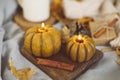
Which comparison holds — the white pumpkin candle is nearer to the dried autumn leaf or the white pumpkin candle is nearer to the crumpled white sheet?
the crumpled white sheet

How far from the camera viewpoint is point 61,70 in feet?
1.65

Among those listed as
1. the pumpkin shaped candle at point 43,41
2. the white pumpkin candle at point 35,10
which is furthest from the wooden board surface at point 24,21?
the pumpkin shaped candle at point 43,41

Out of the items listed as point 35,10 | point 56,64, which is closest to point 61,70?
point 56,64

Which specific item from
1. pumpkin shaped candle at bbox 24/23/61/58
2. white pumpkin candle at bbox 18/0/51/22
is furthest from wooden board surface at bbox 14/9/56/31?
pumpkin shaped candle at bbox 24/23/61/58

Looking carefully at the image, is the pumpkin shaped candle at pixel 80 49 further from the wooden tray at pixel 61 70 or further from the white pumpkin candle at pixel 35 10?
the white pumpkin candle at pixel 35 10

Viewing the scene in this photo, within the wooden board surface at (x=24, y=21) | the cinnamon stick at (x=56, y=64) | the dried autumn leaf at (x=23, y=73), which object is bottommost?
the dried autumn leaf at (x=23, y=73)

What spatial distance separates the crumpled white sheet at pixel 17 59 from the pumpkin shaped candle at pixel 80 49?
0.11 feet

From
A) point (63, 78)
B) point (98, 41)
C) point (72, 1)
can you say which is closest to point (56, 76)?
point (63, 78)

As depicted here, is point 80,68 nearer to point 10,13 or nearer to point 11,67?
point 11,67

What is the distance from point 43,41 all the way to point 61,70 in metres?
0.07

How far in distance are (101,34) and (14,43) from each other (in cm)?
20

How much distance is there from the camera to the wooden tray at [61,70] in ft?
1.61

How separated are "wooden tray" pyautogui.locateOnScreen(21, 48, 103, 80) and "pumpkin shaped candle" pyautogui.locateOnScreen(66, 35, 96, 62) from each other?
11 mm

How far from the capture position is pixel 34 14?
2.15ft
